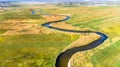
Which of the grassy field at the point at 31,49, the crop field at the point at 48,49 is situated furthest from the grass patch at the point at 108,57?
the grassy field at the point at 31,49

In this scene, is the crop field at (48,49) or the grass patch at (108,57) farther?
the crop field at (48,49)

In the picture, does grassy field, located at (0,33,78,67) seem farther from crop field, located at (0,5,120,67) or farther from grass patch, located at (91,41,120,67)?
grass patch, located at (91,41,120,67)

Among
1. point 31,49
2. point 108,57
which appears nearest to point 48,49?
point 31,49

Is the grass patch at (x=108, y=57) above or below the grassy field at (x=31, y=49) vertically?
below

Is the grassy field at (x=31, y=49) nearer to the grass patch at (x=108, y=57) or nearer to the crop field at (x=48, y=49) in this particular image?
the crop field at (x=48, y=49)

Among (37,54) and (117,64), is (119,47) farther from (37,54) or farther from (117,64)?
(37,54)

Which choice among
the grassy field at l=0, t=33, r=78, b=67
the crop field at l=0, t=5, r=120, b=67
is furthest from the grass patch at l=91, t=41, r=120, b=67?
the grassy field at l=0, t=33, r=78, b=67

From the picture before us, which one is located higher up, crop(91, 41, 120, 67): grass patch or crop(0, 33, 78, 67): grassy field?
crop(0, 33, 78, 67): grassy field

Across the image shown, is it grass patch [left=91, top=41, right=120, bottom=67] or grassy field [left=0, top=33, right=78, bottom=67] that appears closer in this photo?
grass patch [left=91, top=41, right=120, bottom=67]

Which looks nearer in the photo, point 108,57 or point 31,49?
point 108,57

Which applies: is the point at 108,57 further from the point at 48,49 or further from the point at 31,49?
the point at 31,49

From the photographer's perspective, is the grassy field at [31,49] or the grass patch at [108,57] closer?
the grass patch at [108,57]

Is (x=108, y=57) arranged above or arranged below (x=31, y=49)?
below
